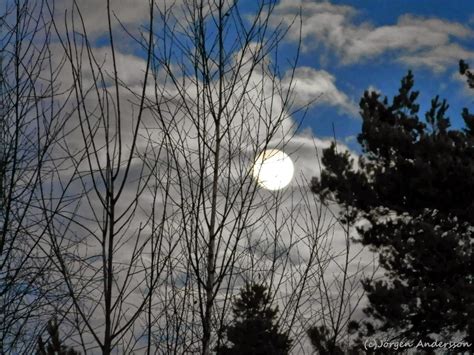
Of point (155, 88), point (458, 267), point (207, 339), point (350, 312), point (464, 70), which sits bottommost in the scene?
point (207, 339)

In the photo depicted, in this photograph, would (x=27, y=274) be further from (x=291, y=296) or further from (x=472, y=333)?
(x=472, y=333)

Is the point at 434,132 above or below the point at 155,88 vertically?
above

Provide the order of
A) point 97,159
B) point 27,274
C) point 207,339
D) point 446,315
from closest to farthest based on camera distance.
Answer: point 97,159 < point 207,339 < point 27,274 < point 446,315

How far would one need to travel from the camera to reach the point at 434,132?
1528cm

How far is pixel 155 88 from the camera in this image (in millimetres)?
3371

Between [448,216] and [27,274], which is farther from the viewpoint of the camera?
[448,216]

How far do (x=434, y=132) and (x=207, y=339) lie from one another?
13.3 metres

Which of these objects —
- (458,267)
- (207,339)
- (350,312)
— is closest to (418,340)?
(458,267)

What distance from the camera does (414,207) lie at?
1501 cm

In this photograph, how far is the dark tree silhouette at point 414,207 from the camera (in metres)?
13.5

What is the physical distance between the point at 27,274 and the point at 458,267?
1081 cm

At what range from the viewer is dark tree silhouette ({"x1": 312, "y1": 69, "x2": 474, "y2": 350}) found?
531 inches

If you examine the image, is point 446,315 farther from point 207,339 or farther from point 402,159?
point 207,339

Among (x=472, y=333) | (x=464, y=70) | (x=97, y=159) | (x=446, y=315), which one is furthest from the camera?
(x=464, y=70)
